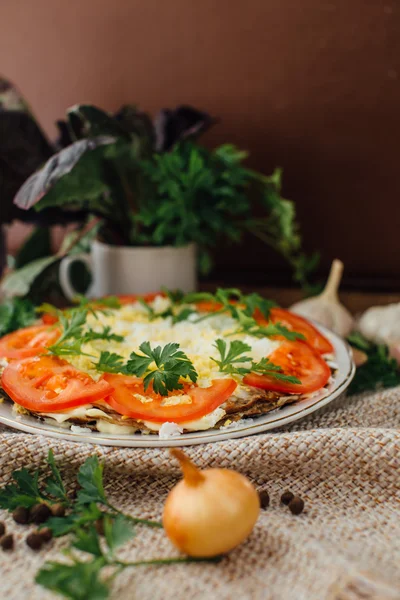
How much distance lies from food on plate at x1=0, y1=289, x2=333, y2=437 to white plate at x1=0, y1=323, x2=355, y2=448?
15 millimetres

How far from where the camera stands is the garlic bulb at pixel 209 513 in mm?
822

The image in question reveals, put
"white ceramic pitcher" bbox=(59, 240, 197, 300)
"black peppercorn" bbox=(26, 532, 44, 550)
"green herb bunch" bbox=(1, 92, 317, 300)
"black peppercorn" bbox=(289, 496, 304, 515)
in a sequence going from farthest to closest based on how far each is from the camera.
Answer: "white ceramic pitcher" bbox=(59, 240, 197, 300) < "green herb bunch" bbox=(1, 92, 317, 300) < "black peppercorn" bbox=(289, 496, 304, 515) < "black peppercorn" bbox=(26, 532, 44, 550)

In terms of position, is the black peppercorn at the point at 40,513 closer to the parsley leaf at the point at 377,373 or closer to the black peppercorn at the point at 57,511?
the black peppercorn at the point at 57,511

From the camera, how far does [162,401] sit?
107 cm

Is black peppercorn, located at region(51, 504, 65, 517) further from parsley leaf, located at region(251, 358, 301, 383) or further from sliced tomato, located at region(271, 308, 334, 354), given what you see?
sliced tomato, located at region(271, 308, 334, 354)

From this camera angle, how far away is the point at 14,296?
68.5 inches

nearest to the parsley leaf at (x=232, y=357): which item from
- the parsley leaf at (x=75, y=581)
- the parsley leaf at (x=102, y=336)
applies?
the parsley leaf at (x=102, y=336)

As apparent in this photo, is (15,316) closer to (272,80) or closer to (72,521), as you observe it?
(72,521)

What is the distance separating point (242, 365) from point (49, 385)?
1.16 ft

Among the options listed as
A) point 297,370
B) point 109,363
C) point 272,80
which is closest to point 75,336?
point 109,363

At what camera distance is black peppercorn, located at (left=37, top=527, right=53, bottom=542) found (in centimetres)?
90

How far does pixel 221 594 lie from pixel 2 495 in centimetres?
39

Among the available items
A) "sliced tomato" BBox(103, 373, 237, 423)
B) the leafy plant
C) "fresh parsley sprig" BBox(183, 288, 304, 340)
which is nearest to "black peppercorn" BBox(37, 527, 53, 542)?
"sliced tomato" BBox(103, 373, 237, 423)

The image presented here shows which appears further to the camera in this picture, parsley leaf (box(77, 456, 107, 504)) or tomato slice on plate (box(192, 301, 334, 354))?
tomato slice on plate (box(192, 301, 334, 354))
